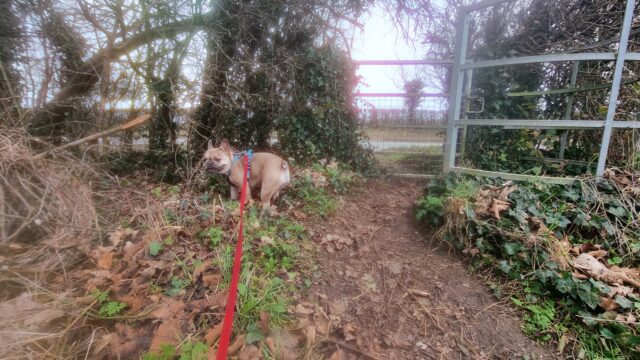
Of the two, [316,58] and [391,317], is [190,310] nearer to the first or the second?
[391,317]

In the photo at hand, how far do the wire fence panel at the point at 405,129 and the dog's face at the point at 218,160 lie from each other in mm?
2891

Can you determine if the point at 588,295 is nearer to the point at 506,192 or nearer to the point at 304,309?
the point at 506,192

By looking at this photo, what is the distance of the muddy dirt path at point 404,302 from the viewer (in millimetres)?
2123

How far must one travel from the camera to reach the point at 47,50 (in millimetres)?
3941

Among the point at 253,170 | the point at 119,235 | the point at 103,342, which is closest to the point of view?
the point at 103,342

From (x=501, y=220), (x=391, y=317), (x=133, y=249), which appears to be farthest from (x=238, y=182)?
(x=501, y=220)

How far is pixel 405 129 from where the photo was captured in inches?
227

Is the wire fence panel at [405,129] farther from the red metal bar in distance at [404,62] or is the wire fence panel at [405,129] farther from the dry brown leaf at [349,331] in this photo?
the dry brown leaf at [349,331]

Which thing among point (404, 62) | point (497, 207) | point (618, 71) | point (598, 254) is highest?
point (404, 62)

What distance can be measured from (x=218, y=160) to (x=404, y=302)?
2.97 metres

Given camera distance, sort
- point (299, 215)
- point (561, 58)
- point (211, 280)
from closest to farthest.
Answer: point (211, 280), point (561, 58), point (299, 215)

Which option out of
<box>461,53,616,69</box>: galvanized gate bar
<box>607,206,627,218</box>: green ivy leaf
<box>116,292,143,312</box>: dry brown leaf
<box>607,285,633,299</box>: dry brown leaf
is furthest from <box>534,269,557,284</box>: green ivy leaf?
<box>116,292,143,312</box>: dry brown leaf

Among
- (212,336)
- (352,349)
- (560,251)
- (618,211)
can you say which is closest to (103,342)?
(212,336)

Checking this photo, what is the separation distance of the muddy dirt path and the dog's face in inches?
60.8
